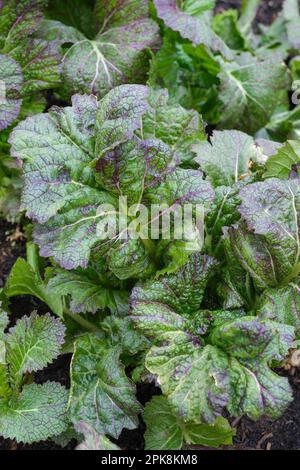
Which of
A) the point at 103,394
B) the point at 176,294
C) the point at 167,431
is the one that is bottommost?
the point at 167,431

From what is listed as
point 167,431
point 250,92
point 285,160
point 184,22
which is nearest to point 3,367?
point 167,431

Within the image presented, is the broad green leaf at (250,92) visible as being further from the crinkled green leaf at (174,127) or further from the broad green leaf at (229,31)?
the crinkled green leaf at (174,127)

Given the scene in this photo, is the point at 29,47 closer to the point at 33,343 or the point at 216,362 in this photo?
the point at 33,343

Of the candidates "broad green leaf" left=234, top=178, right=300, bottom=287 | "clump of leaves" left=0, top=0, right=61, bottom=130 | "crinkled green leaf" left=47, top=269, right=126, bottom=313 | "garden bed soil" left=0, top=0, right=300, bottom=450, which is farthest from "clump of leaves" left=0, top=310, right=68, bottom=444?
"clump of leaves" left=0, top=0, right=61, bottom=130

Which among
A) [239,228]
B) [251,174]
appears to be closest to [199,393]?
[239,228]

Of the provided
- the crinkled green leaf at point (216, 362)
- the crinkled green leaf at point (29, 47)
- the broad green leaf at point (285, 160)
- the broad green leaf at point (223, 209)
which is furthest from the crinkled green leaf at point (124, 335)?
the crinkled green leaf at point (29, 47)

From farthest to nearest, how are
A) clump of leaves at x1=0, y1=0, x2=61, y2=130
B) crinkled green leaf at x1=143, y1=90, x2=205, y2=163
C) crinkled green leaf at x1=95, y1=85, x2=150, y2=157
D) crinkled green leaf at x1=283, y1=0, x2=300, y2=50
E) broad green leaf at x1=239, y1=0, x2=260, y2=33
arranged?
broad green leaf at x1=239, y1=0, x2=260, y2=33
crinkled green leaf at x1=283, y1=0, x2=300, y2=50
clump of leaves at x1=0, y1=0, x2=61, y2=130
crinkled green leaf at x1=143, y1=90, x2=205, y2=163
crinkled green leaf at x1=95, y1=85, x2=150, y2=157

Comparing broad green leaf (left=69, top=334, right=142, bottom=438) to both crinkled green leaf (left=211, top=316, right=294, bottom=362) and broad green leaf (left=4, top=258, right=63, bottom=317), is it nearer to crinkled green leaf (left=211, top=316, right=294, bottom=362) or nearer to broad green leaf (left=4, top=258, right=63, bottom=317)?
broad green leaf (left=4, top=258, right=63, bottom=317)
